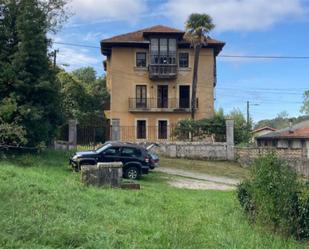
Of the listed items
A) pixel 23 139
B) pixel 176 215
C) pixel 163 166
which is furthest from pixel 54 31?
pixel 176 215

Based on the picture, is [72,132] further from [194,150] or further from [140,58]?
[140,58]

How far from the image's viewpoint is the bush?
10.3 meters

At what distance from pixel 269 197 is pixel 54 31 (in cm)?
2208

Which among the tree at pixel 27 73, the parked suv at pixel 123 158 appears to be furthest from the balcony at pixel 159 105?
the parked suv at pixel 123 158

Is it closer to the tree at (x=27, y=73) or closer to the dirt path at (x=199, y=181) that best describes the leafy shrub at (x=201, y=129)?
the dirt path at (x=199, y=181)

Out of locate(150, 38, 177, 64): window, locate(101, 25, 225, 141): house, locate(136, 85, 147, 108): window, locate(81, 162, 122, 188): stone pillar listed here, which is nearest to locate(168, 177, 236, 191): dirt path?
locate(81, 162, 122, 188): stone pillar

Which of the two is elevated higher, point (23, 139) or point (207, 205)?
point (23, 139)

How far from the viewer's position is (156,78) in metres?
49.6

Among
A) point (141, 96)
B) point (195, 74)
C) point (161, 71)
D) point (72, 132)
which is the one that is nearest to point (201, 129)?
point (195, 74)

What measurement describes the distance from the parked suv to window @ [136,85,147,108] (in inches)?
1002

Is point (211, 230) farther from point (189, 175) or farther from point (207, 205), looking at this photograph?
point (189, 175)

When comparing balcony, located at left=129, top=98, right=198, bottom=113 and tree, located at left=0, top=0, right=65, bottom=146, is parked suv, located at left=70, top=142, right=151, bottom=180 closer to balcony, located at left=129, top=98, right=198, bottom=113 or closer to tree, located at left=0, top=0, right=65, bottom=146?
tree, located at left=0, top=0, right=65, bottom=146

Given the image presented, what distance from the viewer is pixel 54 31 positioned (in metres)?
29.5

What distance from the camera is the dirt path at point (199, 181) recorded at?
76.9 ft
